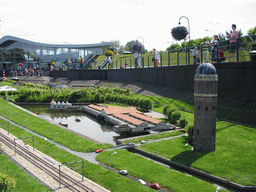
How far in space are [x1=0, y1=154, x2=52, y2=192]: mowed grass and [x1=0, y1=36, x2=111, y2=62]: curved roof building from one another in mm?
56599

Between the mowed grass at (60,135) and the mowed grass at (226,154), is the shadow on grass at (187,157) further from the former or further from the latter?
the mowed grass at (60,135)

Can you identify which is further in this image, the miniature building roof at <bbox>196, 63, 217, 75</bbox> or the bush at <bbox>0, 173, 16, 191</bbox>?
the miniature building roof at <bbox>196, 63, 217, 75</bbox>

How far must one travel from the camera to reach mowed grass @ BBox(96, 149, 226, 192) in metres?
8.12

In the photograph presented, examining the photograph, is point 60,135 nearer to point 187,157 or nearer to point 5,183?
point 187,157

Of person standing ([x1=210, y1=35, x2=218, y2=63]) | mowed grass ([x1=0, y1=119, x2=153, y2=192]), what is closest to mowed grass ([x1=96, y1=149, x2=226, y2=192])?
mowed grass ([x1=0, y1=119, x2=153, y2=192])

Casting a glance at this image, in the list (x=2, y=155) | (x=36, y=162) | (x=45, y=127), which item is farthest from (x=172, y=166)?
(x=45, y=127)

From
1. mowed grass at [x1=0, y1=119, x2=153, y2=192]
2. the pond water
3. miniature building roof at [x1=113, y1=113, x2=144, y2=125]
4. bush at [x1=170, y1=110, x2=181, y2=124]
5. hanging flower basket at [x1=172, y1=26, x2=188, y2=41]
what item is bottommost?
the pond water

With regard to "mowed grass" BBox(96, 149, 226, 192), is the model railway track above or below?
above

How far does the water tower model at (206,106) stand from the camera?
1037 cm

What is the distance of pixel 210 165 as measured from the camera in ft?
31.2

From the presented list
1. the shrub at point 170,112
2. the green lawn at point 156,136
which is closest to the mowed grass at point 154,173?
the green lawn at point 156,136

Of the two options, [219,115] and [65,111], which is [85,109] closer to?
[65,111]

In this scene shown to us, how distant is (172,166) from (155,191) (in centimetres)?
241

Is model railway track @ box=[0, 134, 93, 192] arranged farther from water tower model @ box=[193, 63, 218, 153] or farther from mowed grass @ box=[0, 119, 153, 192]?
water tower model @ box=[193, 63, 218, 153]
